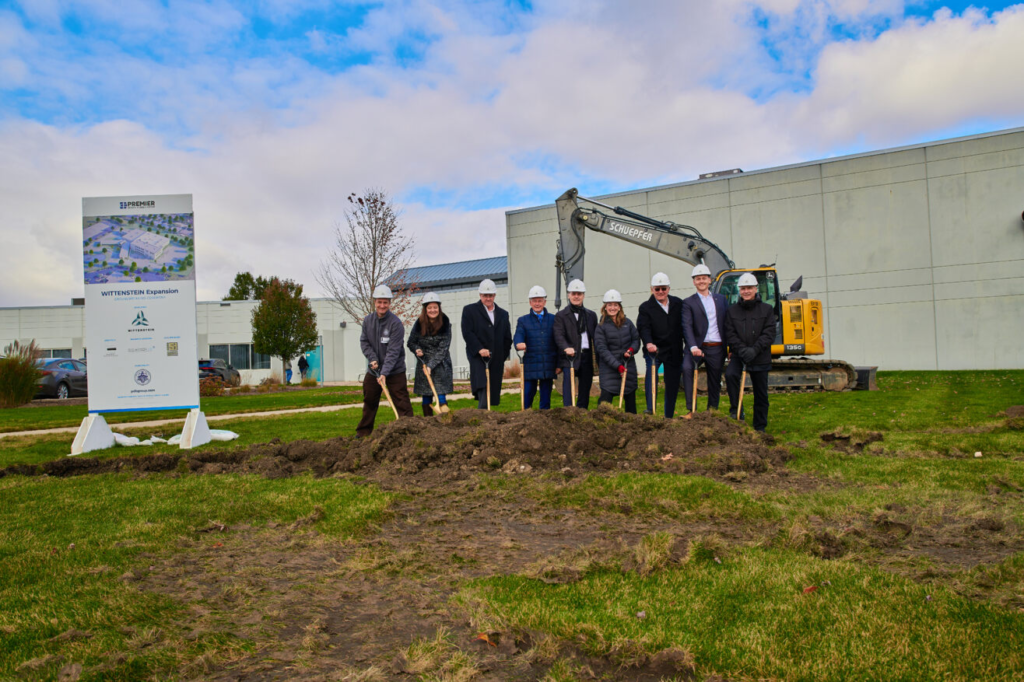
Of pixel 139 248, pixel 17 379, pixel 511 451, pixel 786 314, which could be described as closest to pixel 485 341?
pixel 511 451

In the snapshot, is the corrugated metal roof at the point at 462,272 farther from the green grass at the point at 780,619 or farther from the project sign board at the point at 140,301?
the green grass at the point at 780,619

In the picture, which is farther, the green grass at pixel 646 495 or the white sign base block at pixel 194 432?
the white sign base block at pixel 194 432

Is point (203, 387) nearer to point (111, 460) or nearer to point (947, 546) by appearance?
point (111, 460)

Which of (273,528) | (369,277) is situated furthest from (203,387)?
(273,528)

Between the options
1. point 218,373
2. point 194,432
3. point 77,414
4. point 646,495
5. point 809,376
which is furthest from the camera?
point 218,373

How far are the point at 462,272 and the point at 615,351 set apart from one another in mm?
37510

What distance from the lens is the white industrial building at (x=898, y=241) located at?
23547 millimetres

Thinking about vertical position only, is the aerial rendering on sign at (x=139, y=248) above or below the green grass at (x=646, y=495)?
above

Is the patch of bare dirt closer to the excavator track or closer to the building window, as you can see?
the excavator track

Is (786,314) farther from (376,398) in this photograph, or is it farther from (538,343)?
(376,398)

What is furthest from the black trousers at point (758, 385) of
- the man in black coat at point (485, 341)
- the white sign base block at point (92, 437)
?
the white sign base block at point (92, 437)

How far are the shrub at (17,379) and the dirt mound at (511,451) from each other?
1419cm

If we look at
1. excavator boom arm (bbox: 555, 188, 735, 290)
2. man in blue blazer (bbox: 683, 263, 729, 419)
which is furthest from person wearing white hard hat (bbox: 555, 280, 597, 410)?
excavator boom arm (bbox: 555, 188, 735, 290)

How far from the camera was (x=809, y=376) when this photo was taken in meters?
17.0
